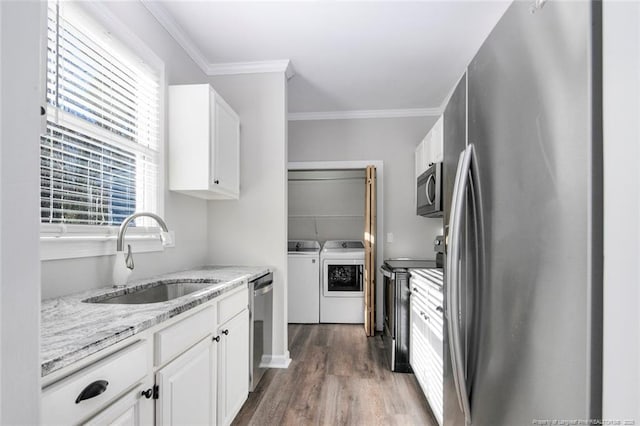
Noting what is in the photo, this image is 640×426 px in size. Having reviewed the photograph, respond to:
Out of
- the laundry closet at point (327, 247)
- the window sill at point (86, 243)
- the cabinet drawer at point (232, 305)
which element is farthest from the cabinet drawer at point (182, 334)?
the laundry closet at point (327, 247)

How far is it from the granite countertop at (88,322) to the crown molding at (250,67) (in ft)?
6.95

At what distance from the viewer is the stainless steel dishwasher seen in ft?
7.88

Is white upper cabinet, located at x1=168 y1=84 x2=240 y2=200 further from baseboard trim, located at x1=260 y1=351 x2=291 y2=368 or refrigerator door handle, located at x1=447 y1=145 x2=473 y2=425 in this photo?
refrigerator door handle, located at x1=447 y1=145 x2=473 y2=425

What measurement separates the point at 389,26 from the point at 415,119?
1.93 meters


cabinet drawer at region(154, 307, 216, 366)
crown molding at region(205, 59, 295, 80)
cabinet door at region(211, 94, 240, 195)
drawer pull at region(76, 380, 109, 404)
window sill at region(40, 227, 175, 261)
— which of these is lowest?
cabinet drawer at region(154, 307, 216, 366)

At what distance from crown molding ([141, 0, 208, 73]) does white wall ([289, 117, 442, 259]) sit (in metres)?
1.75

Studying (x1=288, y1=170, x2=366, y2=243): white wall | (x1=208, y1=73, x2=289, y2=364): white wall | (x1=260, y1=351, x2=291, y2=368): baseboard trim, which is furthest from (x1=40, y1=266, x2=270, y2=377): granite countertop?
(x1=288, y1=170, x2=366, y2=243): white wall

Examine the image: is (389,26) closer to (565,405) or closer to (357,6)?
(357,6)

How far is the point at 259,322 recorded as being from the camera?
104 inches

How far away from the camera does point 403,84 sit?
3.49 meters

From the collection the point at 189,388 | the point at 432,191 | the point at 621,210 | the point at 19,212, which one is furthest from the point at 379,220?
the point at 19,212

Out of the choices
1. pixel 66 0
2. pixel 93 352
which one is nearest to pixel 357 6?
pixel 66 0

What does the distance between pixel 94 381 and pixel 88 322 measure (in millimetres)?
251

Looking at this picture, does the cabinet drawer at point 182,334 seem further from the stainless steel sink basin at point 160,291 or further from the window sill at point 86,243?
the window sill at point 86,243
